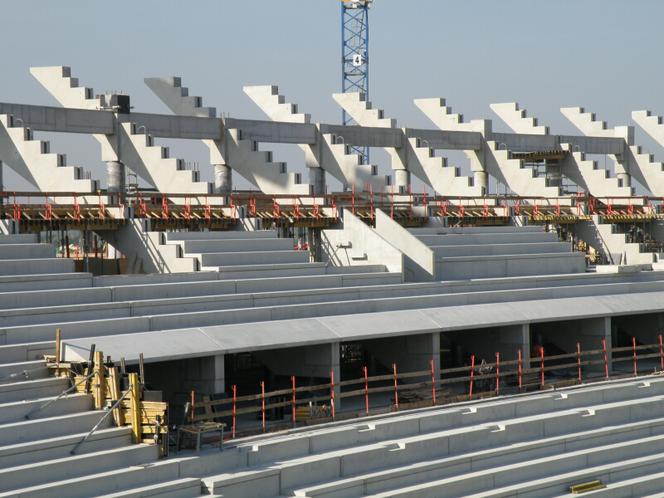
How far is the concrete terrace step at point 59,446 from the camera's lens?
16.5 meters

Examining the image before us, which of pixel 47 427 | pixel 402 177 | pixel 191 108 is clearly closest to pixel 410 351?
pixel 47 427

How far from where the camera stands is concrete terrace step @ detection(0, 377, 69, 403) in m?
18.1

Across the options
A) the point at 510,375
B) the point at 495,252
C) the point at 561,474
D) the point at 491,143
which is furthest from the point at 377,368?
the point at 491,143

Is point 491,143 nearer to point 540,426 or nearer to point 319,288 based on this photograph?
point 319,288

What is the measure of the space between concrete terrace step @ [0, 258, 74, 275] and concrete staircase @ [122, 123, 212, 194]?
7.16 meters

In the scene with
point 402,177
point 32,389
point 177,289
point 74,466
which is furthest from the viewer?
point 402,177

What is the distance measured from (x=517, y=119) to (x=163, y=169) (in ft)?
65.1

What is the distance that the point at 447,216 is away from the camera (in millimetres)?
35250

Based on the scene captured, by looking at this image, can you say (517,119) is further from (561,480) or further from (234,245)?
(561,480)

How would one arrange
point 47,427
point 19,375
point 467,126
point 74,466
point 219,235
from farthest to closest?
1. point 467,126
2. point 219,235
3. point 19,375
4. point 47,427
5. point 74,466

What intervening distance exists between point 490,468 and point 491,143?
21.8 metres

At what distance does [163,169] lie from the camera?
30.2 metres

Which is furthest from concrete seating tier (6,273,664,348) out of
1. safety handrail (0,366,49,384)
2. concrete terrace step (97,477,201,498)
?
concrete terrace step (97,477,201,498)

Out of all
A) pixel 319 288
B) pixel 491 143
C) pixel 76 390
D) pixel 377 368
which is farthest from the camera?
pixel 491 143
